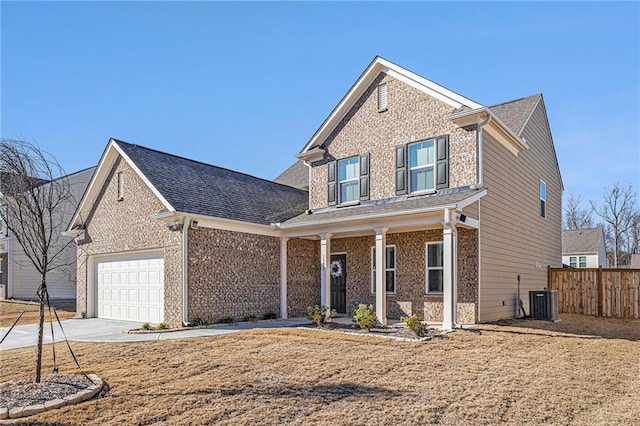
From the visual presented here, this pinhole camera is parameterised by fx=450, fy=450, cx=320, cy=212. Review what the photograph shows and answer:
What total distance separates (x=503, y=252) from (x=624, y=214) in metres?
38.1

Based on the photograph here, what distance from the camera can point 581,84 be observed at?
13172 millimetres

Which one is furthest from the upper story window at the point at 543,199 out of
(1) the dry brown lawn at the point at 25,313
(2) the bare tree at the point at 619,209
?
(2) the bare tree at the point at 619,209

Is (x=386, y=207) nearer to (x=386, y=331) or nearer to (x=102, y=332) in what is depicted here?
(x=386, y=331)

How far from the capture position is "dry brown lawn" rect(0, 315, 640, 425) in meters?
5.32

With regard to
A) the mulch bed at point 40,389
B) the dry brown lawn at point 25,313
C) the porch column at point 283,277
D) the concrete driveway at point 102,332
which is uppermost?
the porch column at point 283,277

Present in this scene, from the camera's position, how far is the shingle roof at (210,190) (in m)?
13.5

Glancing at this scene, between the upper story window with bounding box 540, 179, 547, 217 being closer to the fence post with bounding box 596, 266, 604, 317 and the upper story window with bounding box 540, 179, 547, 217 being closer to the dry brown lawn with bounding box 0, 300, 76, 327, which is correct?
the fence post with bounding box 596, 266, 604, 317

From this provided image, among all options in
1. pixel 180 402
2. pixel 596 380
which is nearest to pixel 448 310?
pixel 596 380

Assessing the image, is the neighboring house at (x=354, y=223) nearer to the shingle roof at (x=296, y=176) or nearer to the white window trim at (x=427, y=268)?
the white window trim at (x=427, y=268)

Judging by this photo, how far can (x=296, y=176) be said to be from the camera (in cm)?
2278

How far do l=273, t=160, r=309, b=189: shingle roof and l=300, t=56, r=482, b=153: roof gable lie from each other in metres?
4.84

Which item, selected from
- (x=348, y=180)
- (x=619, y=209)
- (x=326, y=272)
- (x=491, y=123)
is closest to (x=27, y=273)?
(x=326, y=272)

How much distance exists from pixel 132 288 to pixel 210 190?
4124mm

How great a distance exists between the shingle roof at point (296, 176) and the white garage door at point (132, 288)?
8554 millimetres
